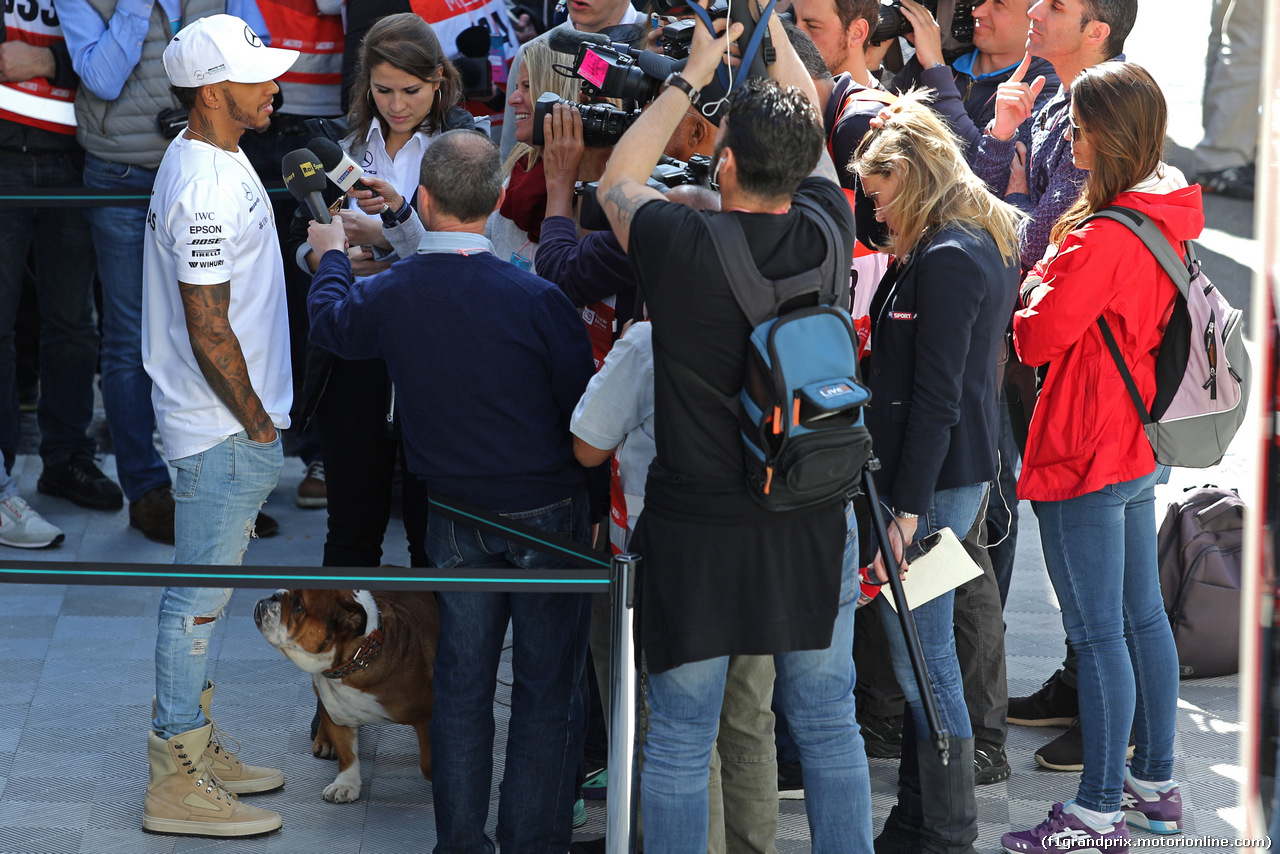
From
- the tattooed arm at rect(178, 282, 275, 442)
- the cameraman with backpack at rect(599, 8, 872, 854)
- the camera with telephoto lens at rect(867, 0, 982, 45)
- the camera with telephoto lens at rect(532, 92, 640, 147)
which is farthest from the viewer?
the camera with telephoto lens at rect(867, 0, 982, 45)

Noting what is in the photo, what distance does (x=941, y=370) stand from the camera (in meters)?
2.96

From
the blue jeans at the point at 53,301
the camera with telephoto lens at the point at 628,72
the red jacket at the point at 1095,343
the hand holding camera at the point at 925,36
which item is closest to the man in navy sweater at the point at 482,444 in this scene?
the camera with telephoto lens at the point at 628,72

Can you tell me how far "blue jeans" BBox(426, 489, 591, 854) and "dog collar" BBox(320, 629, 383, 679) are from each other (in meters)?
0.35

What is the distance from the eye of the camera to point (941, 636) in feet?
10.4

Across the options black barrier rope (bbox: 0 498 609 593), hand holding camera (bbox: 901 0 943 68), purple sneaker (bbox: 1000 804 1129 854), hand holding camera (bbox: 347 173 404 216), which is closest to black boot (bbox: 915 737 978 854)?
purple sneaker (bbox: 1000 804 1129 854)

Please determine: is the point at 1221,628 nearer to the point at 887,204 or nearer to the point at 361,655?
the point at 887,204

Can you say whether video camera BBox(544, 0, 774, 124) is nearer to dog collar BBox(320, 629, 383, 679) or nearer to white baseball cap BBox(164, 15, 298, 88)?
white baseball cap BBox(164, 15, 298, 88)

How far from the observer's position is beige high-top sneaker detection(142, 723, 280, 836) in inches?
130

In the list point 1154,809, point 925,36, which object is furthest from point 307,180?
point 1154,809

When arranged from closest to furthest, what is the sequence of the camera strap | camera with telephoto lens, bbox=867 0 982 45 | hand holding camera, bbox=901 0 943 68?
the camera strap
hand holding camera, bbox=901 0 943 68
camera with telephoto lens, bbox=867 0 982 45

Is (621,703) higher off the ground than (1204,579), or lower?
higher

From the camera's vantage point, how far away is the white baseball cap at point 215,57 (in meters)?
3.12

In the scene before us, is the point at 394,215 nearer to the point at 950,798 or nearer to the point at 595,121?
the point at 595,121

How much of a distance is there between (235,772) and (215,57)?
5.97ft
